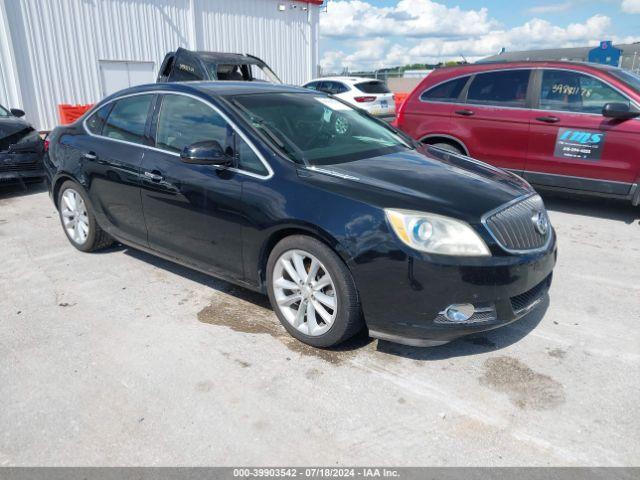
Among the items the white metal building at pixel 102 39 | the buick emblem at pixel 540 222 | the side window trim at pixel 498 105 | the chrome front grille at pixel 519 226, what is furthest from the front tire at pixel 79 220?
the white metal building at pixel 102 39

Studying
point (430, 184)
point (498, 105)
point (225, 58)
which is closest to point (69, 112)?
point (225, 58)

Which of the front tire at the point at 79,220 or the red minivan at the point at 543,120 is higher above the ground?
the red minivan at the point at 543,120

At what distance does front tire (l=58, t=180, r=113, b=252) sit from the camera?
4.80 meters

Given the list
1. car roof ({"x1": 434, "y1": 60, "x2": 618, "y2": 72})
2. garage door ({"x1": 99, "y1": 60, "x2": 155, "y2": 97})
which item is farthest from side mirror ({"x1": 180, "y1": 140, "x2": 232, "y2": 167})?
garage door ({"x1": 99, "y1": 60, "x2": 155, "y2": 97})

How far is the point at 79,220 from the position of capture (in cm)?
498

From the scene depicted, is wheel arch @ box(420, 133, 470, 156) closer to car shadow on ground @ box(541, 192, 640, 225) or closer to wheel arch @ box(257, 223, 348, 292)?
car shadow on ground @ box(541, 192, 640, 225)

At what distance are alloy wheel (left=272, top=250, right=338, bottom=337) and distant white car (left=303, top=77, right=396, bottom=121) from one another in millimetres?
11390

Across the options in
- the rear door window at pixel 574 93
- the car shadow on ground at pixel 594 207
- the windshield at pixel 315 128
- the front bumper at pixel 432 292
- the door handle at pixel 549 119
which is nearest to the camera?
the front bumper at pixel 432 292

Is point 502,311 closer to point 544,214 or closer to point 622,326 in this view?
point 544,214

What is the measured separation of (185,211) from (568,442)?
Result: 9.20 ft

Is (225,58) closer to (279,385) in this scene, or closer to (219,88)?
(219,88)

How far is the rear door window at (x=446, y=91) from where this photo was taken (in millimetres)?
6926

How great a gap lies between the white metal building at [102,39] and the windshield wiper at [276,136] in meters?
12.3

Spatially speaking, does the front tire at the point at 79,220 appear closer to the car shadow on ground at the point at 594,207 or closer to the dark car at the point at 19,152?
the dark car at the point at 19,152
